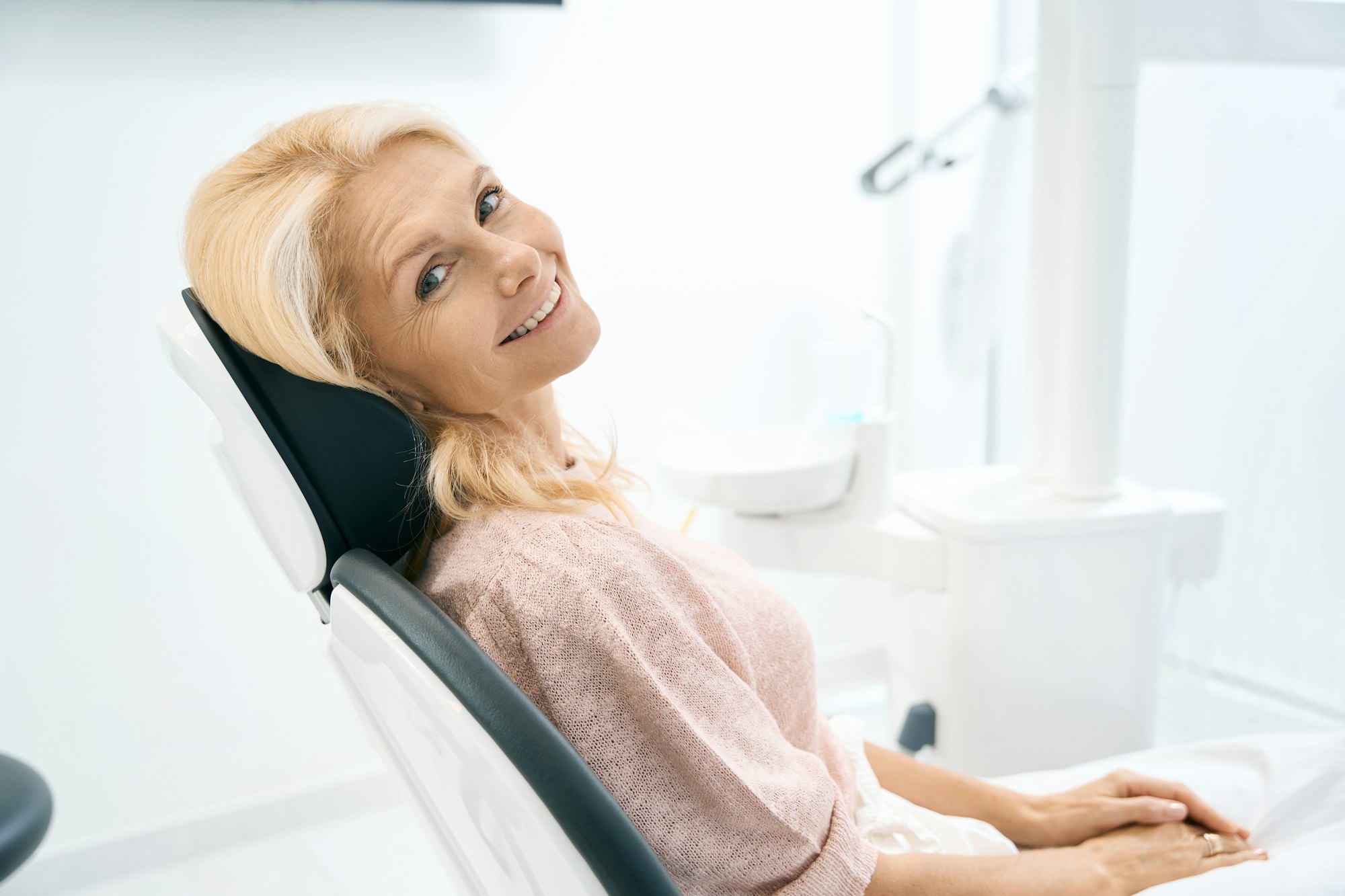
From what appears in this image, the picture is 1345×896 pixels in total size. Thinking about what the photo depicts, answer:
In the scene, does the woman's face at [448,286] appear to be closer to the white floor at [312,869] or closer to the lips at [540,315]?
the lips at [540,315]

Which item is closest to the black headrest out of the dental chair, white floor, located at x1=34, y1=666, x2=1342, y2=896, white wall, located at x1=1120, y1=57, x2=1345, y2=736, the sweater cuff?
the dental chair

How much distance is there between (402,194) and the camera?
0.83 meters

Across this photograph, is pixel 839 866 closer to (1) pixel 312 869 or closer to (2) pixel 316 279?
(2) pixel 316 279

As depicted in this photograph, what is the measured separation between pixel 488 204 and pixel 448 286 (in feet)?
0.40

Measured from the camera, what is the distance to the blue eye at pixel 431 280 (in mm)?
837

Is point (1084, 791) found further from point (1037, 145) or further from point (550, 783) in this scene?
point (1037, 145)

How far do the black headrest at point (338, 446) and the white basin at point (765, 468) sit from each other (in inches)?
34.4

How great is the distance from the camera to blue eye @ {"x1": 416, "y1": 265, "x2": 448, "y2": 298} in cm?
84

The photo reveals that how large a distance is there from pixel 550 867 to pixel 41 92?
1.86m

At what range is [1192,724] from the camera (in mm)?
1877

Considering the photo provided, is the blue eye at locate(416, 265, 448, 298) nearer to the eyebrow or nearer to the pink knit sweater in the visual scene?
the eyebrow

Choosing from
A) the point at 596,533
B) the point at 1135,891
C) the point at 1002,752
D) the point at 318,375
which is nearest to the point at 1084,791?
the point at 1135,891

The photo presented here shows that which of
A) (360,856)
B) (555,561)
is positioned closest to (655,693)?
(555,561)

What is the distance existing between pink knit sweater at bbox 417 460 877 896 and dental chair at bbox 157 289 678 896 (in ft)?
0.23
